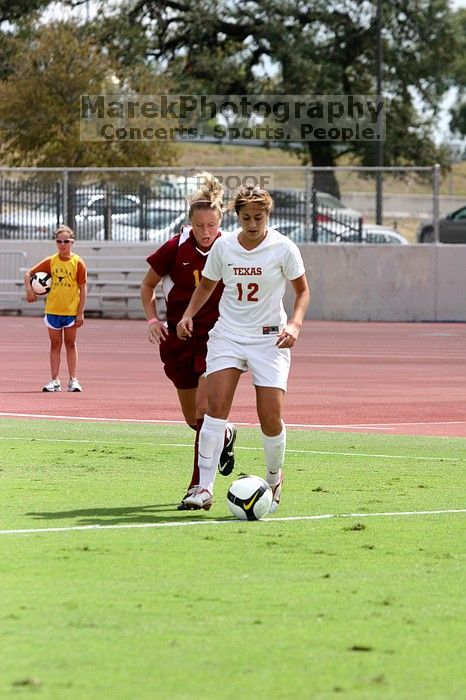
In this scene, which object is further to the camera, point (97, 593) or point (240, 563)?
point (240, 563)

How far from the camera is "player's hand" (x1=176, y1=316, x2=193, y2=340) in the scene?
32.1ft

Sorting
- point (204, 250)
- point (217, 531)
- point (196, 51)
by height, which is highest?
point (196, 51)

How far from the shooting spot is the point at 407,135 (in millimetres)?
63562

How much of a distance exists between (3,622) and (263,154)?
90.4m

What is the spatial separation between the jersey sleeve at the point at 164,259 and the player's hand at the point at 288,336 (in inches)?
49.5

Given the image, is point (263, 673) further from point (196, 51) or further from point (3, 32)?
point (196, 51)

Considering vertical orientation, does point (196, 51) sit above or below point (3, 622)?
above

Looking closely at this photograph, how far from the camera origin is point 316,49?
62.9 metres

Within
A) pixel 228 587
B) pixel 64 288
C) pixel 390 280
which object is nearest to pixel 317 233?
pixel 390 280

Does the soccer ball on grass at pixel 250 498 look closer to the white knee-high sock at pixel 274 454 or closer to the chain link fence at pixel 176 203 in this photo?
the white knee-high sock at pixel 274 454

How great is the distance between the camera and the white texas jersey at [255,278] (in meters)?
9.48

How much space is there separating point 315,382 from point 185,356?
414 inches

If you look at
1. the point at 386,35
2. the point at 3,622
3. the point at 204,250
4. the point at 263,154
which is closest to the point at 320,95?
the point at 386,35

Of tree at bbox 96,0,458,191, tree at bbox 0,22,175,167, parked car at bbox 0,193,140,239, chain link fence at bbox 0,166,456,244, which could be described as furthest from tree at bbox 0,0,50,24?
chain link fence at bbox 0,166,456,244
